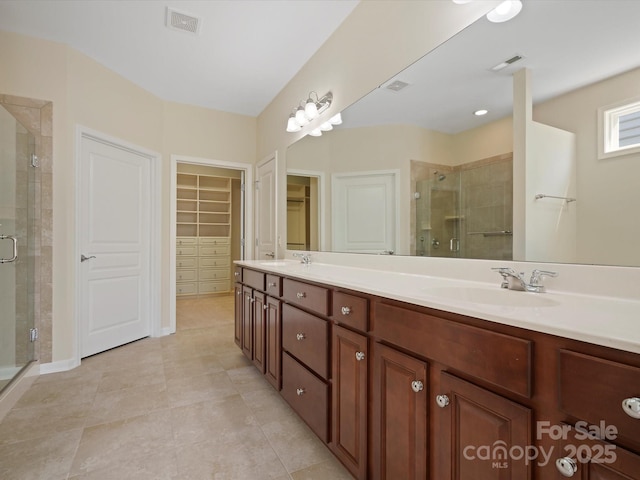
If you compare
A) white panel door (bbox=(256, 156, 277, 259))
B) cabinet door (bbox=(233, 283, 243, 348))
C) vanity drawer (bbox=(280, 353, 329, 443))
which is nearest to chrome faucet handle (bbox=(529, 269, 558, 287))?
vanity drawer (bbox=(280, 353, 329, 443))

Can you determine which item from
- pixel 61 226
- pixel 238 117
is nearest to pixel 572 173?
pixel 61 226

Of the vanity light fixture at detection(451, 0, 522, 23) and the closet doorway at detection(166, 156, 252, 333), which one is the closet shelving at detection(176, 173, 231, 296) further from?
the vanity light fixture at detection(451, 0, 522, 23)

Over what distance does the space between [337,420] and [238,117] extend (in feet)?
12.2

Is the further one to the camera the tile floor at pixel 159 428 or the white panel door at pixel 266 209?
the white panel door at pixel 266 209

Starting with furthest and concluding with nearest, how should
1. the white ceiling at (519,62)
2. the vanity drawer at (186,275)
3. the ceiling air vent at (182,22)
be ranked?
the vanity drawer at (186,275)
the ceiling air vent at (182,22)
the white ceiling at (519,62)

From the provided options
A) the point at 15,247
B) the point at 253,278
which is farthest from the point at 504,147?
the point at 15,247

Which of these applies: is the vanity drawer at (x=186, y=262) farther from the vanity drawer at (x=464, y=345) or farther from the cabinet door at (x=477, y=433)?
the cabinet door at (x=477, y=433)

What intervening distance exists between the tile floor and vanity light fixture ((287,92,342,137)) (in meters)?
2.01

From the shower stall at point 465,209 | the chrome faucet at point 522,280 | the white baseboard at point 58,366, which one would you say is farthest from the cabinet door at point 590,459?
the white baseboard at point 58,366

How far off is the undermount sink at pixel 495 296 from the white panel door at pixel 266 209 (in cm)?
235

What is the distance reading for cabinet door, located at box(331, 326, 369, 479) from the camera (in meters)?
1.22

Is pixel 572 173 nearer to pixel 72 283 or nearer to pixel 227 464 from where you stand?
pixel 227 464

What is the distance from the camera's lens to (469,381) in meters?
0.84

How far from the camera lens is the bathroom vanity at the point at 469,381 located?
598 millimetres
